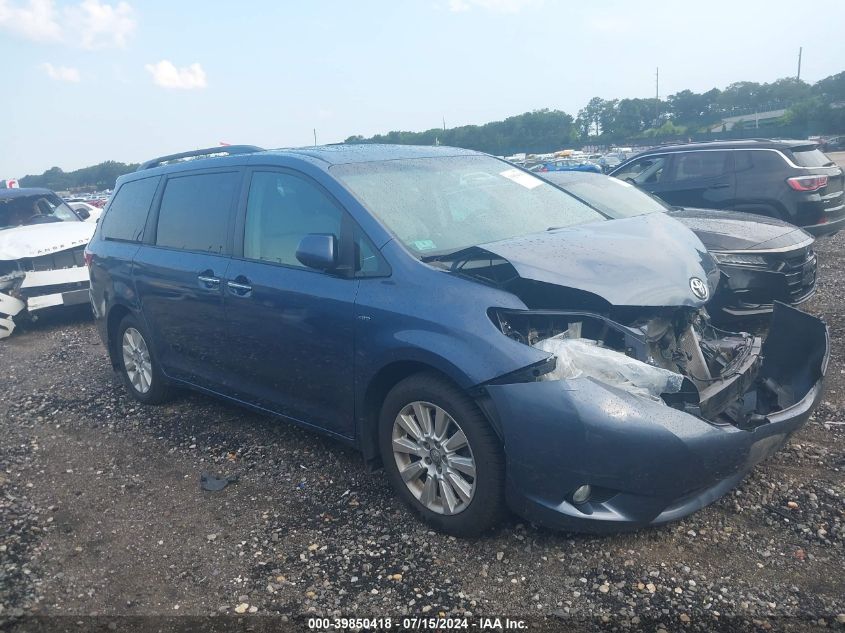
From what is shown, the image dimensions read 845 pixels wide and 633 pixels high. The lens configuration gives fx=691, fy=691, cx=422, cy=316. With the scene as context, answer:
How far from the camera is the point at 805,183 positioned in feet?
27.5

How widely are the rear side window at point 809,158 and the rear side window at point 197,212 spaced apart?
7166mm

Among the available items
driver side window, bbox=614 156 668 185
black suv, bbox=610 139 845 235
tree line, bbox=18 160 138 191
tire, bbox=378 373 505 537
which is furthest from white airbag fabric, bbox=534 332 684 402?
tree line, bbox=18 160 138 191

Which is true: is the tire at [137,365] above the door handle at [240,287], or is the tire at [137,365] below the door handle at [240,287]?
below

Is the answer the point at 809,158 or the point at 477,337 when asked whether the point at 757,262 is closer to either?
the point at 809,158

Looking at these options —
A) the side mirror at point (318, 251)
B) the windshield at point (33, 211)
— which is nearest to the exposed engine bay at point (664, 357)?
the side mirror at point (318, 251)

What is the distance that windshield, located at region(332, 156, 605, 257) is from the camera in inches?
145

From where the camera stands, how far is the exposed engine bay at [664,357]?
2.95 metres

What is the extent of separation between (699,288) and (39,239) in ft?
27.8

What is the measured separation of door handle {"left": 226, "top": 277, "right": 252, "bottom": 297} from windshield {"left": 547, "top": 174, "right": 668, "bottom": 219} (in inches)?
144

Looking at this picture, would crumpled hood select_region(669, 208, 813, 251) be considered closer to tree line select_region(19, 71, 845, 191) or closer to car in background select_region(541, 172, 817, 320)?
car in background select_region(541, 172, 817, 320)

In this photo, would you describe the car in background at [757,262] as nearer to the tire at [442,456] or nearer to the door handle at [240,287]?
the door handle at [240,287]

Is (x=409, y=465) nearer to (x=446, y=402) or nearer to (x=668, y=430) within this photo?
(x=446, y=402)

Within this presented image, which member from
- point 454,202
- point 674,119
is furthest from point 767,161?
point 674,119

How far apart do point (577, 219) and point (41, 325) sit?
8.27m
